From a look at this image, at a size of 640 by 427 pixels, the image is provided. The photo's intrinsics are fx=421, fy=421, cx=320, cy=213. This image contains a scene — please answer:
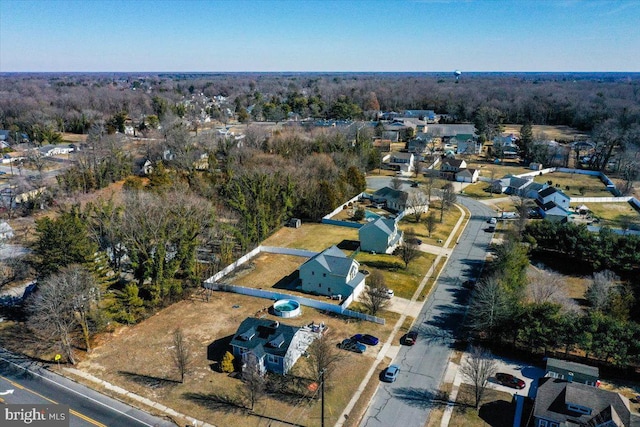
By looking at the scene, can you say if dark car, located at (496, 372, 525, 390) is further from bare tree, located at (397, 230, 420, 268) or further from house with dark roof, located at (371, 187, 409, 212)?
house with dark roof, located at (371, 187, 409, 212)

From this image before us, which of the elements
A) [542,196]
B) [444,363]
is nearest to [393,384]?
[444,363]

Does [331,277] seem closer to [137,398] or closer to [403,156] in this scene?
[137,398]

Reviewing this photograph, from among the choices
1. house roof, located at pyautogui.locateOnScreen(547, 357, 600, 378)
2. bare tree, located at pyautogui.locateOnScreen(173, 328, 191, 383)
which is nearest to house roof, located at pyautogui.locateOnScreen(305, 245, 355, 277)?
bare tree, located at pyautogui.locateOnScreen(173, 328, 191, 383)

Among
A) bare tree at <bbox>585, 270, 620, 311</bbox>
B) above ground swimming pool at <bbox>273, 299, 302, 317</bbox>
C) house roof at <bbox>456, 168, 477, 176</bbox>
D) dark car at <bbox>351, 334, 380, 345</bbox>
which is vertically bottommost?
dark car at <bbox>351, 334, 380, 345</bbox>

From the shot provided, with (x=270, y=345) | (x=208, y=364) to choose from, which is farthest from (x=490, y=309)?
(x=208, y=364)

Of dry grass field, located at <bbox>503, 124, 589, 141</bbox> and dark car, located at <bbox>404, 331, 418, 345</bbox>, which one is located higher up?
dry grass field, located at <bbox>503, 124, 589, 141</bbox>
